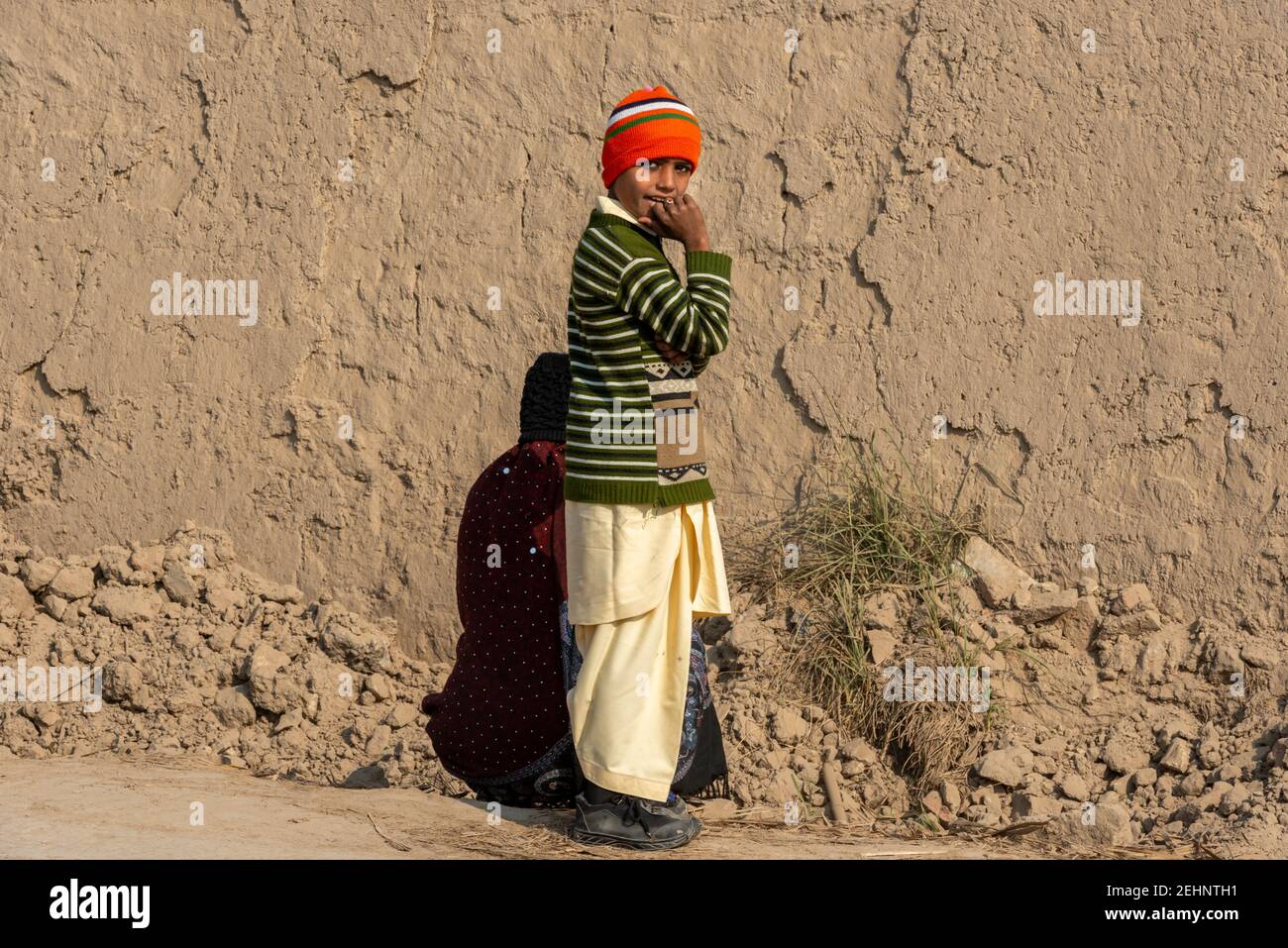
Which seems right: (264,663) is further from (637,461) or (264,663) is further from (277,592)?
(637,461)

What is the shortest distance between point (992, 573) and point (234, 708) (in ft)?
7.72

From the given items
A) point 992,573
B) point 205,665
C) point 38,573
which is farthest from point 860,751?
point 38,573

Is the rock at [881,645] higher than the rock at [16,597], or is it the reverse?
the rock at [16,597]

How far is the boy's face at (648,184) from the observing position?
3.29 meters

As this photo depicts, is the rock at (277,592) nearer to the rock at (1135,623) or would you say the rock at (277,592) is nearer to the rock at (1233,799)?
the rock at (1135,623)

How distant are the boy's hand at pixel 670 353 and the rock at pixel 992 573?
5.31 feet

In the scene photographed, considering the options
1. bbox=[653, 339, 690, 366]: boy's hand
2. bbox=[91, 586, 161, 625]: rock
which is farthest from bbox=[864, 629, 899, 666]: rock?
bbox=[91, 586, 161, 625]: rock

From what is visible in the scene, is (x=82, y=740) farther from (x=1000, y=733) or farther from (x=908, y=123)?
(x=908, y=123)

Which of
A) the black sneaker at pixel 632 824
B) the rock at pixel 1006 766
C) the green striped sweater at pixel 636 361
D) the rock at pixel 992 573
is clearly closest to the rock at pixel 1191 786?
the rock at pixel 1006 766

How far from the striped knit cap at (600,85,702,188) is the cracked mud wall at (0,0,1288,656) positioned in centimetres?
155

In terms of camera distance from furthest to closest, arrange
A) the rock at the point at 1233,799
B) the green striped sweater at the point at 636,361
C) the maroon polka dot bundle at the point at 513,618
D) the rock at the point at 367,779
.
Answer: the rock at the point at 367,779 < the rock at the point at 1233,799 < the maroon polka dot bundle at the point at 513,618 < the green striped sweater at the point at 636,361

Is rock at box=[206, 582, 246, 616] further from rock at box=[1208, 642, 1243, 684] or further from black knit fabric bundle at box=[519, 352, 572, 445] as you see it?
rock at box=[1208, 642, 1243, 684]

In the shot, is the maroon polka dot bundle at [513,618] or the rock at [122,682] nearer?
the maroon polka dot bundle at [513,618]

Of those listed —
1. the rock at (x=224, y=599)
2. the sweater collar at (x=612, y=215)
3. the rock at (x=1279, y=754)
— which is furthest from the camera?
the rock at (x=224, y=599)
